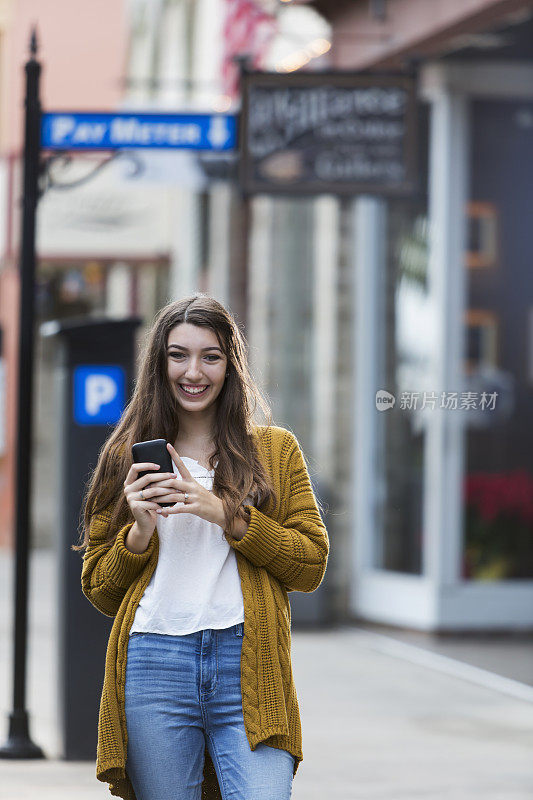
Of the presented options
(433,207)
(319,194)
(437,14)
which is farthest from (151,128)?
(433,207)

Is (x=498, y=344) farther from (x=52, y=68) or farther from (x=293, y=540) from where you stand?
(x=52, y=68)

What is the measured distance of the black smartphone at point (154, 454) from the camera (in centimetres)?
320

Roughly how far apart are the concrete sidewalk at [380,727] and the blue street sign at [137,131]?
258cm

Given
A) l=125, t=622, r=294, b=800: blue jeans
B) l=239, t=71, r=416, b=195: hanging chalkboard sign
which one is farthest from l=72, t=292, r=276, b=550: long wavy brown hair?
l=239, t=71, r=416, b=195: hanging chalkboard sign

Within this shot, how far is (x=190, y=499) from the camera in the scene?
3172mm

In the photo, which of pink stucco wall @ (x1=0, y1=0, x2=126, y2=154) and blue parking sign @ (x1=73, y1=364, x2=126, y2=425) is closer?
blue parking sign @ (x1=73, y1=364, x2=126, y2=425)

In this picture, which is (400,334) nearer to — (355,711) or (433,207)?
(433,207)

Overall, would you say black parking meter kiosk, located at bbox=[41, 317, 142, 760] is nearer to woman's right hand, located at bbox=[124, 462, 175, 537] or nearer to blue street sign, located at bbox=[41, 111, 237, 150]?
blue street sign, located at bbox=[41, 111, 237, 150]

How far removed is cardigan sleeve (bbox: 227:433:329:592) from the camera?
324cm

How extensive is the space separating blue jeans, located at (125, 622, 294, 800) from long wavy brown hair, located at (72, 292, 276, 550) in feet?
1.00

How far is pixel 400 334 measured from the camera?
10492 millimetres

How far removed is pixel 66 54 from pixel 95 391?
1294 centimetres

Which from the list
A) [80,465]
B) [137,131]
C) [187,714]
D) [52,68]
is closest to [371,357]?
[137,131]

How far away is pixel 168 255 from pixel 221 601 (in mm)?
13222
